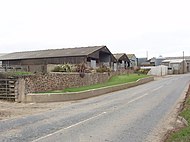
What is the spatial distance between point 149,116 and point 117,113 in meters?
1.75

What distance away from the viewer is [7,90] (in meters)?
22.6

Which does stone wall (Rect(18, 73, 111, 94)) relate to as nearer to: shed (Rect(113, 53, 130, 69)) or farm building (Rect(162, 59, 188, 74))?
shed (Rect(113, 53, 130, 69))

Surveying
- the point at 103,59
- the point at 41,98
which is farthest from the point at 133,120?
the point at 103,59

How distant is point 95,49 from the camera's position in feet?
174

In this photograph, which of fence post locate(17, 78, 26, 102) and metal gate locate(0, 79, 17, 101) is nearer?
fence post locate(17, 78, 26, 102)

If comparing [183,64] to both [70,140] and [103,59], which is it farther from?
[70,140]

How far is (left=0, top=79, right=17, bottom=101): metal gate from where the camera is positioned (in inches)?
882

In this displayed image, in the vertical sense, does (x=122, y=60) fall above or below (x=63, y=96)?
above

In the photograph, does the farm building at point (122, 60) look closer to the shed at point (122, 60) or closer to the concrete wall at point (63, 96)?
the shed at point (122, 60)

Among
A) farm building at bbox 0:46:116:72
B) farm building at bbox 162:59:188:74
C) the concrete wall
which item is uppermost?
farm building at bbox 0:46:116:72

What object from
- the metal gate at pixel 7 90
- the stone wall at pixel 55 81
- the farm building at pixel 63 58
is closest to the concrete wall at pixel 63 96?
the stone wall at pixel 55 81

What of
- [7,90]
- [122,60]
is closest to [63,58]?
[122,60]

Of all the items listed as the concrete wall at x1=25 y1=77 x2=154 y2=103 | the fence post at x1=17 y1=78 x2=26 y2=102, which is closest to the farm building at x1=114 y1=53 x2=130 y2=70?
the concrete wall at x1=25 y1=77 x2=154 y2=103

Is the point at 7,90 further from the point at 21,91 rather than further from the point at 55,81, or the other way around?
the point at 55,81
